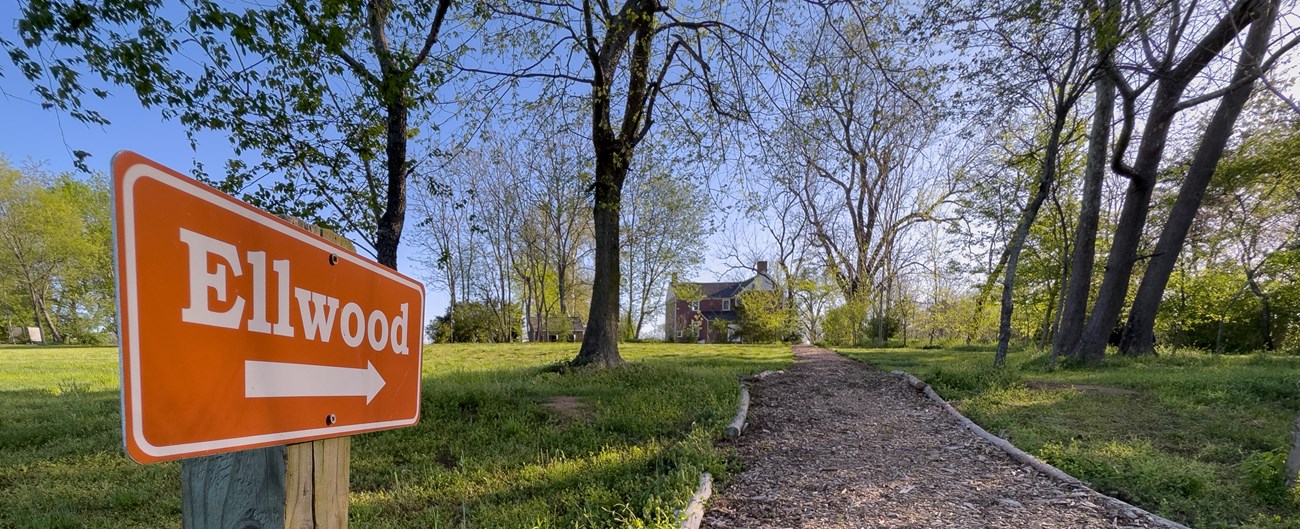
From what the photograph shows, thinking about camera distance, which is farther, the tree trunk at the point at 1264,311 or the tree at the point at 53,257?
the tree at the point at 53,257

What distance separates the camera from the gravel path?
3283 mm

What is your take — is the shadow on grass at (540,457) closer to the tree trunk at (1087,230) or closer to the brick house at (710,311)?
the tree trunk at (1087,230)

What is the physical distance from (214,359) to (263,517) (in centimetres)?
34

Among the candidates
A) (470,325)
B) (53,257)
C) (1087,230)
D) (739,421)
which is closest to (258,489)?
(739,421)

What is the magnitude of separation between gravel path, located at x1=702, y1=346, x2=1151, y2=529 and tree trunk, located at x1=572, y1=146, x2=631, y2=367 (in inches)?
129

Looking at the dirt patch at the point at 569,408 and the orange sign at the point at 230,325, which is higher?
the orange sign at the point at 230,325

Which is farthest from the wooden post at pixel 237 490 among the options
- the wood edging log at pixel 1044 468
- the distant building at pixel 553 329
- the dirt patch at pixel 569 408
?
the distant building at pixel 553 329

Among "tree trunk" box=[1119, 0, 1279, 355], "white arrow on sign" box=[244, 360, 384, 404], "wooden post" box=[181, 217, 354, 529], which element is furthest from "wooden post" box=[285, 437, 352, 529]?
"tree trunk" box=[1119, 0, 1279, 355]

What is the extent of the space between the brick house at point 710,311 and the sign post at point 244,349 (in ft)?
95.2

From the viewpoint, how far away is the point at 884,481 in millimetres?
4004

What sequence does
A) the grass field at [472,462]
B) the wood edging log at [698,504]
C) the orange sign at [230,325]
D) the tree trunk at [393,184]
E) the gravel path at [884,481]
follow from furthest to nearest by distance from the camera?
the tree trunk at [393,184], the gravel path at [884,481], the grass field at [472,462], the wood edging log at [698,504], the orange sign at [230,325]

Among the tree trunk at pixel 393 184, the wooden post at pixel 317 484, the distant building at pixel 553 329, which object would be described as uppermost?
the tree trunk at pixel 393 184

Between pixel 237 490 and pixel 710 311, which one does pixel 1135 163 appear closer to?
pixel 237 490

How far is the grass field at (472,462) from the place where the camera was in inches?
122
